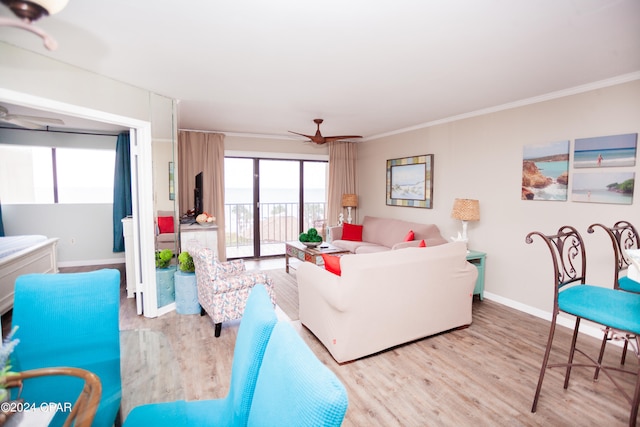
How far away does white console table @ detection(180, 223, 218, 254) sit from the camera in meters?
4.05

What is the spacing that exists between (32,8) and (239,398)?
1256mm

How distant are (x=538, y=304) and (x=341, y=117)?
3384 mm

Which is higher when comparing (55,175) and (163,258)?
(55,175)

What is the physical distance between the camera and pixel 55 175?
18.1ft

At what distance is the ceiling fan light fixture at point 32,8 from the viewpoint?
62 centimetres

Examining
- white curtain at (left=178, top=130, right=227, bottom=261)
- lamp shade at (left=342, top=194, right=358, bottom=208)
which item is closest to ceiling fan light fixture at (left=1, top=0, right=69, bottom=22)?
white curtain at (left=178, top=130, right=227, bottom=261)

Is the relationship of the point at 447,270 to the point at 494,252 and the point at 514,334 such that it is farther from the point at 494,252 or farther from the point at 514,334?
the point at 494,252

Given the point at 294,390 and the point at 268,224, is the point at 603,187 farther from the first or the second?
the point at 268,224

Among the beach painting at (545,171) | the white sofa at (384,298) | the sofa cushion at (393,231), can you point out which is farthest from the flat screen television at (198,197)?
the beach painting at (545,171)

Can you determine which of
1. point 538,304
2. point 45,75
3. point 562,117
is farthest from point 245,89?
point 538,304

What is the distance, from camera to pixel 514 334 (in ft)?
10.2

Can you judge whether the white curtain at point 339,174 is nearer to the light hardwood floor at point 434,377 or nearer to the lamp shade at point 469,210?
the lamp shade at point 469,210

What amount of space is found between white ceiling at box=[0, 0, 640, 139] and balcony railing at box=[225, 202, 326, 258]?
297 cm

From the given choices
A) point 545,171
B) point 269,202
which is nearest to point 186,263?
point 269,202
